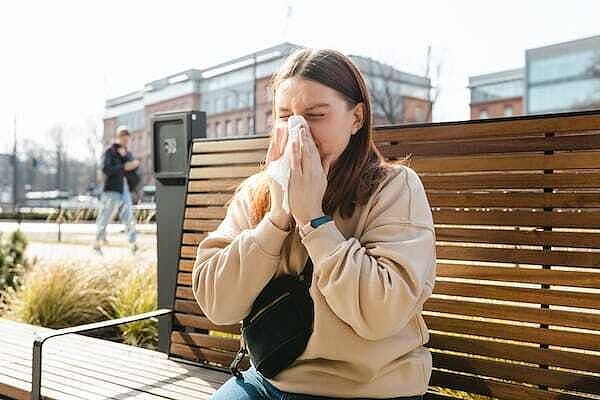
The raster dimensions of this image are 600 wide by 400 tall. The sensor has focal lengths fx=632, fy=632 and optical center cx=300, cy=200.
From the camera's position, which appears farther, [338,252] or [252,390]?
[252,390]

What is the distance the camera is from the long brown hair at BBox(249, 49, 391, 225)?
5.54 feet

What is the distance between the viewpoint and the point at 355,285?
1.49 meters

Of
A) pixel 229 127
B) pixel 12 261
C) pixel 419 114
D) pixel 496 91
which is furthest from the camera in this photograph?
pixel 496 91

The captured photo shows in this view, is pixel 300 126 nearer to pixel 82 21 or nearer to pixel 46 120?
pixel 82 21

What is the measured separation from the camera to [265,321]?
1.72 meters

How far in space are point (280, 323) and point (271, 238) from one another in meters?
0.23

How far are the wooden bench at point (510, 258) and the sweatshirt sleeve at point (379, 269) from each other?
706mm

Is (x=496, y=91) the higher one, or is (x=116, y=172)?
(x=496, y=91)

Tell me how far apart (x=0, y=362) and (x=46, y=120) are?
1227 inches

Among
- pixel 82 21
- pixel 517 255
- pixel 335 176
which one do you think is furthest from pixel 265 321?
pixel 82 21

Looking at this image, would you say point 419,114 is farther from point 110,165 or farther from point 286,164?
point 286,164

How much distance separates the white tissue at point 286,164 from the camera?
163cm

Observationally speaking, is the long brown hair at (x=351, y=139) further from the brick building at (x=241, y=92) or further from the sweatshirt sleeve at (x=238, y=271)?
the brick building at (x=241, y=92)

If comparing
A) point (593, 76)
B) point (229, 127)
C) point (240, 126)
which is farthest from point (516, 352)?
point (593, 76)
